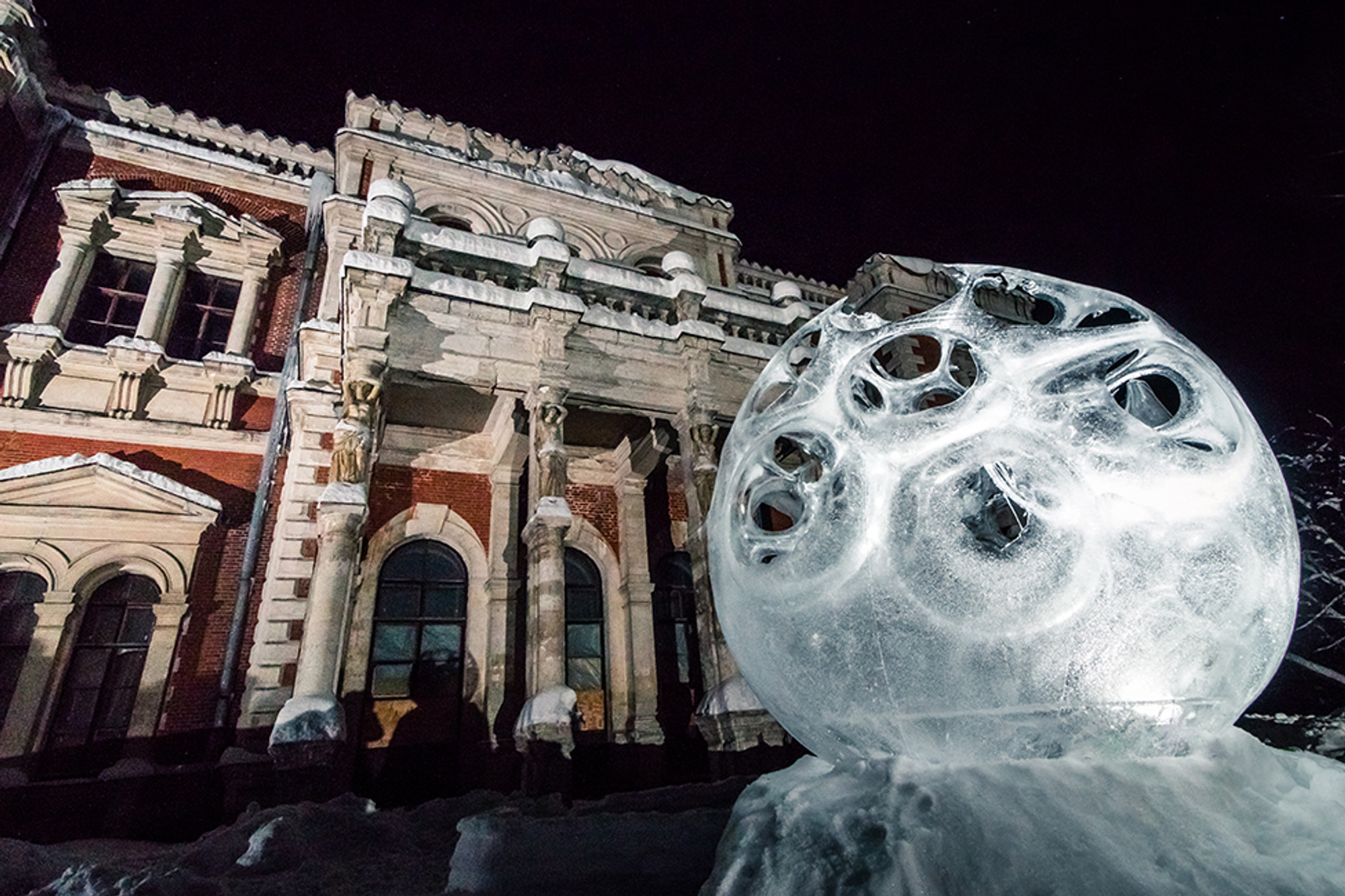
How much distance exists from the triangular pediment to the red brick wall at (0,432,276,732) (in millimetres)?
397

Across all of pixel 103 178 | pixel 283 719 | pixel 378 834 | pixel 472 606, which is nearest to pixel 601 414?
pixel 472 606

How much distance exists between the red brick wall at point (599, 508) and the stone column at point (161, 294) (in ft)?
23.2

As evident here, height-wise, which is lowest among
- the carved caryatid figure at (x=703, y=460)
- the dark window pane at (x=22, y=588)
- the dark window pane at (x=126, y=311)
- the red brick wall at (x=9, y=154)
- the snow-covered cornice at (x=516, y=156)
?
the dark window pane at (x=22, y=588)

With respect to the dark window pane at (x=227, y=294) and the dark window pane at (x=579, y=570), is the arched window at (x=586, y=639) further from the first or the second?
the dark window pane at (x=227, y=294)

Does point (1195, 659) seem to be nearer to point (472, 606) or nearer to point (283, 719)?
point (283, 719)

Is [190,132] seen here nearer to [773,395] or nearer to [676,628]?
[676,628]

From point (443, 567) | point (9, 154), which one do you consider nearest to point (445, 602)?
point (443, 567)

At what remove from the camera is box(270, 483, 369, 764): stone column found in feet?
18.4

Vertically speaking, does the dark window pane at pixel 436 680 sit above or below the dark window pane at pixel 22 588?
below

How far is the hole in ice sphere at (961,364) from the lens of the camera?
90.0 inches

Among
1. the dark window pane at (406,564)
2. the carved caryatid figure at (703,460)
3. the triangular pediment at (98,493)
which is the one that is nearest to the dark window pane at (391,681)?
the dark window pane at (406,564)

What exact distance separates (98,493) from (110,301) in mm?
4013

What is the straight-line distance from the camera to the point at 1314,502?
12414 millimetres

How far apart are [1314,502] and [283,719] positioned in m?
18.0
